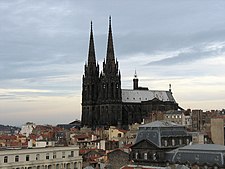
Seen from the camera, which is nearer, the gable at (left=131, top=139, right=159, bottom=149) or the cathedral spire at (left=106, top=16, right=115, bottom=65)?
the gable at (left=131, top=139, right=159, bottom=149)

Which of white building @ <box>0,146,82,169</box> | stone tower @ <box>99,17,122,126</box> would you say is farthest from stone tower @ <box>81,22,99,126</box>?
white building @ <box>0,146,82,169</box>

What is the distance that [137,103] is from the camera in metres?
193

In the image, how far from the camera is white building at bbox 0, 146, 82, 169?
216 feet

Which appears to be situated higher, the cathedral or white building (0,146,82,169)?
the cathedral

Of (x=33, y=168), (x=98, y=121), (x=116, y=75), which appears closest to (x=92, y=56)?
(x=116, y=75)

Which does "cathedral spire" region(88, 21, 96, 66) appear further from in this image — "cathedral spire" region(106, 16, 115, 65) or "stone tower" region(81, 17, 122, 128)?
"cathedral spire" region(106, 16, 115, 65)

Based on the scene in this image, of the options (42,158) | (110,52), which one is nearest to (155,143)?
(42,158)

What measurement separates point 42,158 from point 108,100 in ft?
357

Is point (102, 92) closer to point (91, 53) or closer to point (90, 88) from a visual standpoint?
point (90, 88)

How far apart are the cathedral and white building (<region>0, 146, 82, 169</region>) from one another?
101 metres

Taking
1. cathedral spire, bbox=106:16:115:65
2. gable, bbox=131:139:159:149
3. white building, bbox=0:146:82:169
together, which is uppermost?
cathedral spire, bbox=106:16:115:65

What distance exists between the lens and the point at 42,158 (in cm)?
7062

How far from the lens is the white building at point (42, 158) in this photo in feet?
216

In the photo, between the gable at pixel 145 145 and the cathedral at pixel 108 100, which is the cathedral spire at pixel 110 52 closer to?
the cathedral at pixel 108 100
